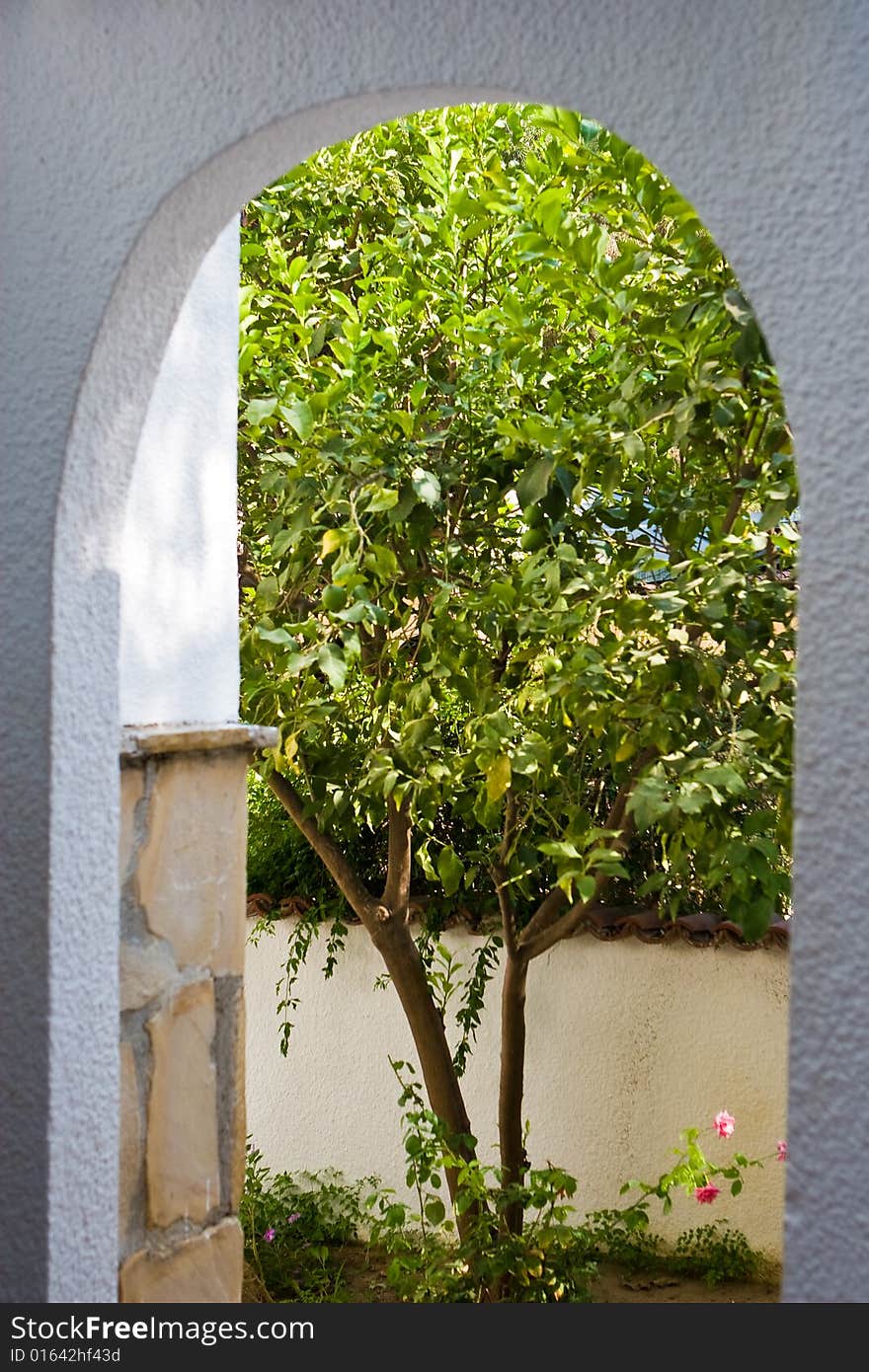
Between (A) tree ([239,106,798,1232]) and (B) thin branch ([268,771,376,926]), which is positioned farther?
(B) thin branch ([268,771,376,926])

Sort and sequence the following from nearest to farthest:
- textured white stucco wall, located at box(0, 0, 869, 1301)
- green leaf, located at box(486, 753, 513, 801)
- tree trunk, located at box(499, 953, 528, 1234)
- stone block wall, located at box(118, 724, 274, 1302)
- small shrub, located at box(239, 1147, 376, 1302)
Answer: textured white stucco wall, located at box(0, 0, 869, 1301) → stone block wall, located at box(118, 724, 274, 1302) → green leaf, located at box(486, 753, 513, 801) → tree trunk, located at box(499, 953, 528, 1234) → small shrub, located at box(239, 1147, 376, 1302)

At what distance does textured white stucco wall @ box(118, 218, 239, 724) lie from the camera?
70.9 inches

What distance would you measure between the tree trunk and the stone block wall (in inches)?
93.6

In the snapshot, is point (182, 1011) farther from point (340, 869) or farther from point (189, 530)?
point (340, 869)

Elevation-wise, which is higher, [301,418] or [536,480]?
[301,418]

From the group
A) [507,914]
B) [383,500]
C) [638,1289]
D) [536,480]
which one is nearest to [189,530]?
[383,500]

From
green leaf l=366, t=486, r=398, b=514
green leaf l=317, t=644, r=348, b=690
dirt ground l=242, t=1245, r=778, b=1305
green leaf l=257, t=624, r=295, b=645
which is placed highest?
green leaf l=366, t=486, r=398, b=514

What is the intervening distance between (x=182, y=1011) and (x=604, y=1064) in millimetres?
3416

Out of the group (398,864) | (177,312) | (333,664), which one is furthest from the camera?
(398,864)

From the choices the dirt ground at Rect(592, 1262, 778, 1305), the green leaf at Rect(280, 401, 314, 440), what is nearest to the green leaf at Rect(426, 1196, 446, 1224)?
the dirt ground at Rect(592, 1262, 778, 1305)

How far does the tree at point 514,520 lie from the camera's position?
8.70 feet

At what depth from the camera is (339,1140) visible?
538 cm

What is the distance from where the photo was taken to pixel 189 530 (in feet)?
6.28

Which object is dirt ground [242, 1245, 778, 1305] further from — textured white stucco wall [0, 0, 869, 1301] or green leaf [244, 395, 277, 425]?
textured white stucco wall [0, 0, 869, 1301]
